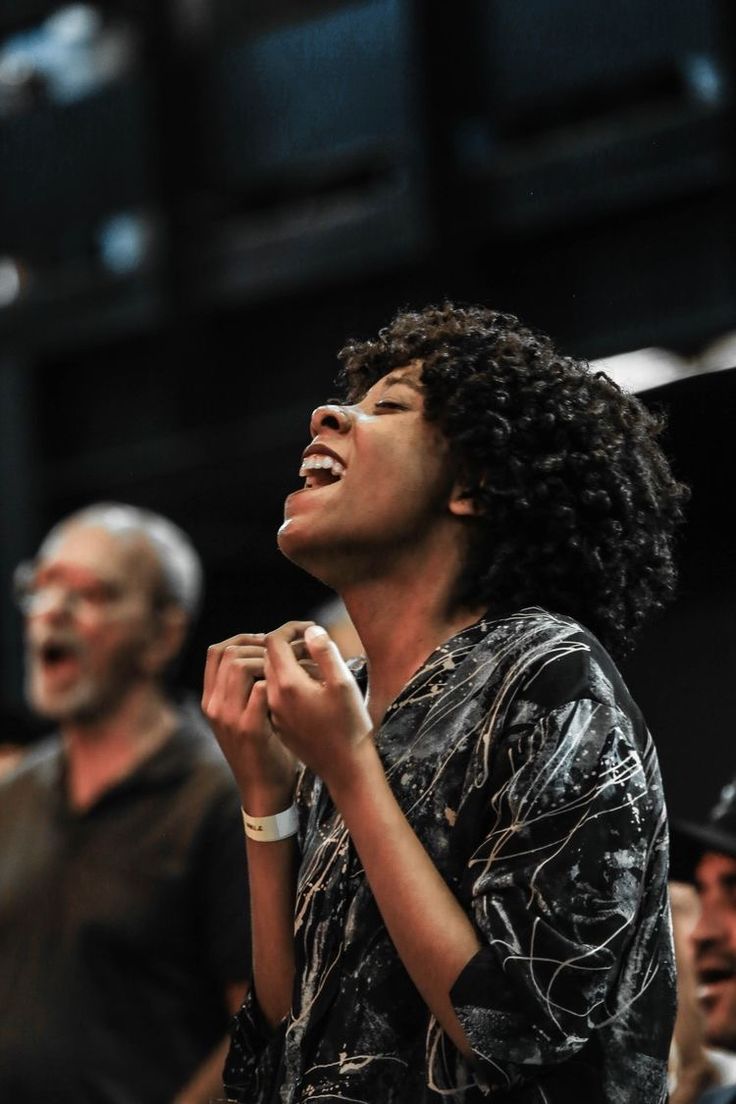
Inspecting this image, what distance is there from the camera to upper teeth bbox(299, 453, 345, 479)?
1.54m

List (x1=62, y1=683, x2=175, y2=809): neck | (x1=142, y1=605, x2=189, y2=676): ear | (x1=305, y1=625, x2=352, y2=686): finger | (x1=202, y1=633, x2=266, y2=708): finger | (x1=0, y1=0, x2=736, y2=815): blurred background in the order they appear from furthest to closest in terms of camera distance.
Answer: (x1=0, y1=0, x2=736, y2=815): blurred background < (x1=142, y1=605, x2=189, y2=676): ear < (x1=62, y1=683, x2=175, y2=809): neck < (x1=202, y1=633, x2=266, y2=708): finger < (x1=305, y1=625, x2=352, y2=686): finger

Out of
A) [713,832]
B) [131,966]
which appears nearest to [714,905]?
[713,832]

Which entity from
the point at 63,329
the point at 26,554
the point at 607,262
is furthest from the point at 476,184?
the point at 26,554

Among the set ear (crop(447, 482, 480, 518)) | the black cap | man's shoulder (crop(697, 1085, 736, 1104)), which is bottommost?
man's shoulder (crop(697, 1085, 736, 1104))

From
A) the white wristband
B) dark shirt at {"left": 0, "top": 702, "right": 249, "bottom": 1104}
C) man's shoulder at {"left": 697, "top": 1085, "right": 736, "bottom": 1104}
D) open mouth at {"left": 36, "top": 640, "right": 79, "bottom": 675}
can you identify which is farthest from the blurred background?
the white wristband

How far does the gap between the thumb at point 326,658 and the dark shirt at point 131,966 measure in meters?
1.10

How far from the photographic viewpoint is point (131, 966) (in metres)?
2.51

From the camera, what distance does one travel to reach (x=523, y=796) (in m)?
1.29

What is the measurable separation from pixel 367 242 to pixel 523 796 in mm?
5822

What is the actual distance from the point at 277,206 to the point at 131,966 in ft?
17.6

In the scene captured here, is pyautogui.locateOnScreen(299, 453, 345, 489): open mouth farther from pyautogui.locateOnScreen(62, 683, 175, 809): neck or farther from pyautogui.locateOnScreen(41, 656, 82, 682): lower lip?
pyautogui.locateOnScreen(41, 656, 82, 682): lower lip

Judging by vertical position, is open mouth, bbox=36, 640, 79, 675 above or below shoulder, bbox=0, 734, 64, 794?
above

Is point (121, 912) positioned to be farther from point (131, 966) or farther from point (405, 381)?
point (405, 381)

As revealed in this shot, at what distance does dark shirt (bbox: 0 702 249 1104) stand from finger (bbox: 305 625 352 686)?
1.10 meters
